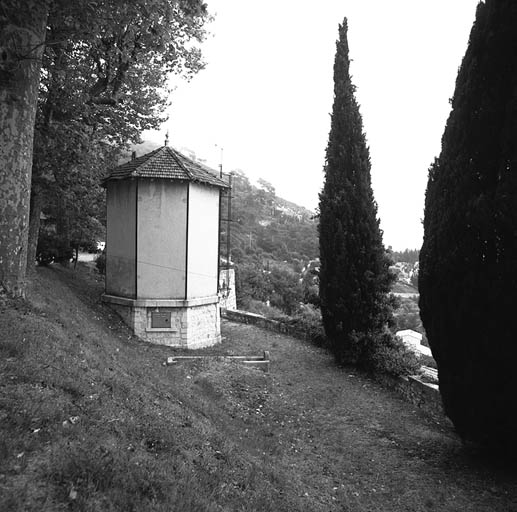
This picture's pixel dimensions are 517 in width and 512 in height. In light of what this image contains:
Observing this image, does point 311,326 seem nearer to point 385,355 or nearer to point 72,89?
point 385,355

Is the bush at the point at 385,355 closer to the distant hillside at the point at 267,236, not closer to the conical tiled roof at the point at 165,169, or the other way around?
the conical tiled roof at the point at 165,169

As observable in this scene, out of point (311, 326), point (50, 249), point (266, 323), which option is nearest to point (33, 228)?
point (50, 249)

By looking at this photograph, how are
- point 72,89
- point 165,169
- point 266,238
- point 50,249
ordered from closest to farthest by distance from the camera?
point 72,89, point 165,169, point 50,249, point 266,238

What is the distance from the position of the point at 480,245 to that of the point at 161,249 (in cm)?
1026

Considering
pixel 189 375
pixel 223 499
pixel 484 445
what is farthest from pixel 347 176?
pixel 223 499

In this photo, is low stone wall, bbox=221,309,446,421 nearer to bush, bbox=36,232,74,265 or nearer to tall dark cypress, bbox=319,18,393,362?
tall dark cypress, bbox=319,18,393,362

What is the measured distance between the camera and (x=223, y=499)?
4004 millimetres

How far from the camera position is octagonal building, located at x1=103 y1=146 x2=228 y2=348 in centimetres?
1368

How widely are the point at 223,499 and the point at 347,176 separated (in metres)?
11.4

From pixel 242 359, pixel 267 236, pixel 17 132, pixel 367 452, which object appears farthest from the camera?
pixel 267 236

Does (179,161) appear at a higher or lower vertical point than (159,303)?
higher

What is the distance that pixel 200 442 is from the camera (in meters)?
5.21

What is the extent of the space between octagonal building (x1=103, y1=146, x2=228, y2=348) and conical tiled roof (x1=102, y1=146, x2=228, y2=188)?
1.3 inches

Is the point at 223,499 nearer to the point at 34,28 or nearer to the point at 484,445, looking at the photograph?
the point at 484,445
